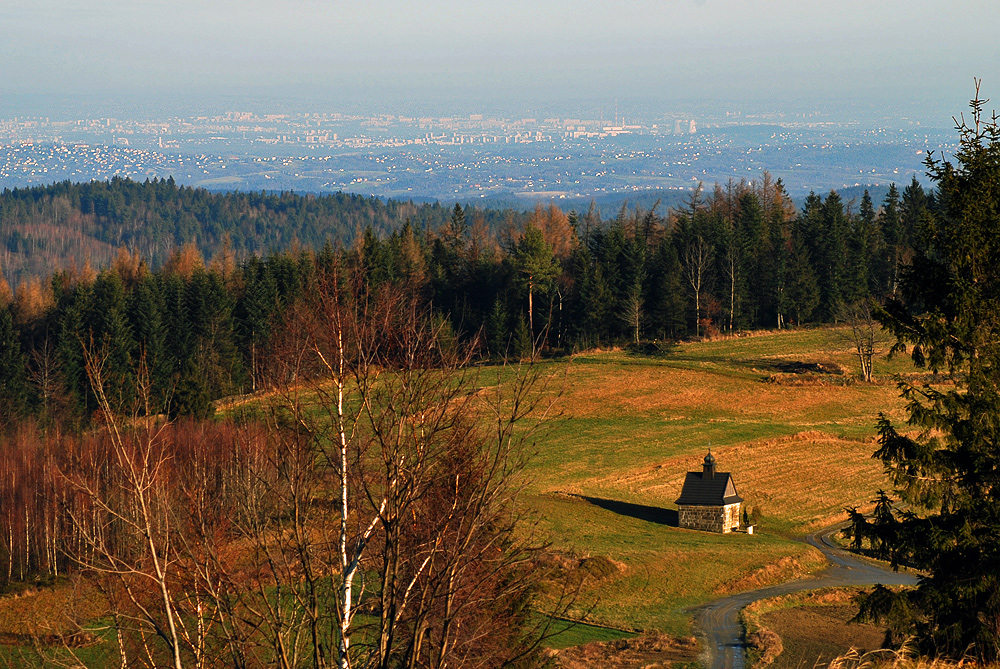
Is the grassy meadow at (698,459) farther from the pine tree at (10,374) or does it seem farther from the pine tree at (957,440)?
the pine tree at (10,374)

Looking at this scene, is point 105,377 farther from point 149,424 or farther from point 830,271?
point 830,271

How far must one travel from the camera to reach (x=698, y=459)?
5878cm

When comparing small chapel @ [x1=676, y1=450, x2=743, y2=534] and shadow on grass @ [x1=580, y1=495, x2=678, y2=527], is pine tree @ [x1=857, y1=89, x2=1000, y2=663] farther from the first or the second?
shadow on grass @ [x1=580, y1=495, x2=678, y2=527]

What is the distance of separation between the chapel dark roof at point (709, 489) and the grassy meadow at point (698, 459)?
155 cm

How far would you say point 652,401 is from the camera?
7238cm

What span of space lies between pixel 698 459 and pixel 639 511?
30.6 ft

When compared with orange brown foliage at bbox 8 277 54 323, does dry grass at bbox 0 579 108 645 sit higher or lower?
lower

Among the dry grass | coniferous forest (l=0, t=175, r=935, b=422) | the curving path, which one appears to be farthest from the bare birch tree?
the dry grass

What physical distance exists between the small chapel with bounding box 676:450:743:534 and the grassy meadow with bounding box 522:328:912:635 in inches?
42.2

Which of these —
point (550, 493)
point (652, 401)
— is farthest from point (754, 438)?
point (550, 493)

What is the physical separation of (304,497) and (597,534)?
37250mm

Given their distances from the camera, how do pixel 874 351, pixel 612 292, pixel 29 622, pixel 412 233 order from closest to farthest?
pixel 29 622
pixel 874 351
pixel 612 292
pixel 412 233

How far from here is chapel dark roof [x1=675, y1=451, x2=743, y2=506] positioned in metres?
48.9

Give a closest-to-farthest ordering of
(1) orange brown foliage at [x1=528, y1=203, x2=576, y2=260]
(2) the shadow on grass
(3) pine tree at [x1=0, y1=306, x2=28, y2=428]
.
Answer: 1. (2) the shadow on grass
2. (3) pine tree at [x1=0, y1=306, x2=28, y2=428]
3. (1) orange brown foliage at [x1=528, y1=203, x2=576, y2=260]
